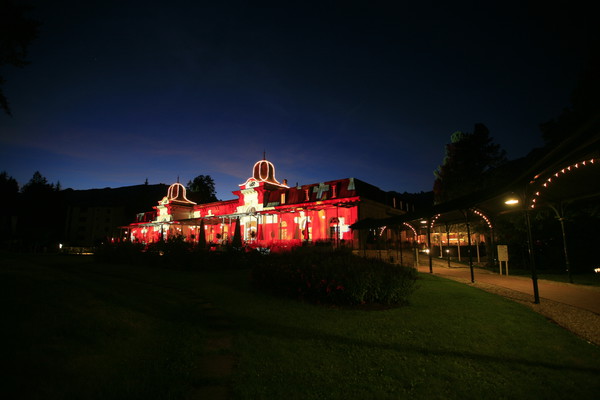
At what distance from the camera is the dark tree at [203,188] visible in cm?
6181

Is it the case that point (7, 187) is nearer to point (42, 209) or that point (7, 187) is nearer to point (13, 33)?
point (42, 209)

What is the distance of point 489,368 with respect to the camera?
370cm

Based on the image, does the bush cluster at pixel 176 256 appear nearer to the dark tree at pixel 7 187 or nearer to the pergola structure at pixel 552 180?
the pergola structure at pixel 552 180

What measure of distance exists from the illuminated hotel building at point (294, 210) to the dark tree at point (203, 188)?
822 inches

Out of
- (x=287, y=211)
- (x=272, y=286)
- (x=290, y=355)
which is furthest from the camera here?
(x=287, y=211)

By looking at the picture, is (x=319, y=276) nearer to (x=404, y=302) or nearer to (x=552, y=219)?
(x=404, y=302)

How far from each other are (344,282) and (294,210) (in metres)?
22.6

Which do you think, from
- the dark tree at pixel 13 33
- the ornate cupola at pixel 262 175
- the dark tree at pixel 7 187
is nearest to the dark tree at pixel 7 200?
the dark tree at pixel 7 187

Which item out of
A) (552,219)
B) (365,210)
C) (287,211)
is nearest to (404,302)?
(552,219)

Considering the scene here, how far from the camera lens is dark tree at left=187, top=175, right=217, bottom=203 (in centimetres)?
6181

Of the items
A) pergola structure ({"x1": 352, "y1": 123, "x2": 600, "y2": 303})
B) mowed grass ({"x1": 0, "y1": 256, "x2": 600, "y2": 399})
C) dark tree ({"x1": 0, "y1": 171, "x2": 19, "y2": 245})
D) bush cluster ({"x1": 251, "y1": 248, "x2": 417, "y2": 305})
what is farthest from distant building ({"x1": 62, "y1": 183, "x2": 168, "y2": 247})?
pergola structure ({"x1": 352, "y1": 123, "x2": 600, "y2": 303})

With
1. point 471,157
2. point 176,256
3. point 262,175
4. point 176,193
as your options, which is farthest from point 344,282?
point 176,193

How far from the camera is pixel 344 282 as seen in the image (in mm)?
7270

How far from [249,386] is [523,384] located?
3.01 metres
